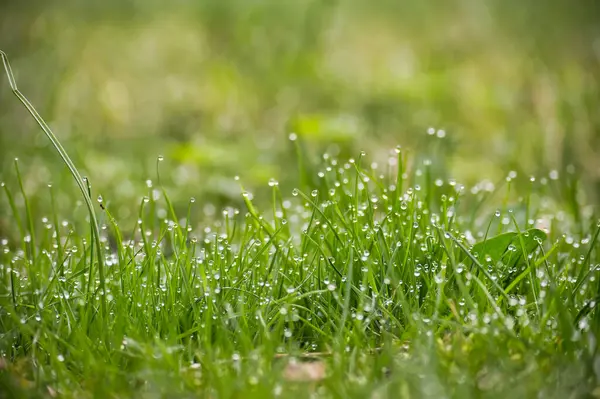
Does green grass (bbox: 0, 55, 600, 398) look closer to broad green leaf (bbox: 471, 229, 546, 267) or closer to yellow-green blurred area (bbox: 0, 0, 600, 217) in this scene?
broad green leaf (bbox: 471, 229, 546, 267)

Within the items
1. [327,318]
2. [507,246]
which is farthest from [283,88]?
[327,318]

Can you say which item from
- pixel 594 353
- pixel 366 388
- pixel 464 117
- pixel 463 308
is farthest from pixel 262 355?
pixel 464 117

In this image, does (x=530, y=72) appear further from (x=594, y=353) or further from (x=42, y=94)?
(x=594, y=353)

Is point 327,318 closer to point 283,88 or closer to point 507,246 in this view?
point 507,246

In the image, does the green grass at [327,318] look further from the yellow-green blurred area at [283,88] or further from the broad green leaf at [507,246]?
the yellow-green blurred area at [283,88]

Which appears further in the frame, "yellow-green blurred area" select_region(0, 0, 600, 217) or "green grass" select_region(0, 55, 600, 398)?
"yellow-green blurred area" select_region(0, 0, 600, 217)

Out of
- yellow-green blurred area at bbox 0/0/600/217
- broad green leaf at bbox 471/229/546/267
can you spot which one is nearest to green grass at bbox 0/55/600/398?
broad green leaf at bbox 471/229/546/267

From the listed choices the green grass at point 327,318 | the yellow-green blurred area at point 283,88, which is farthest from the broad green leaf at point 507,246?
the yellow-green blurred area at point 283,88
